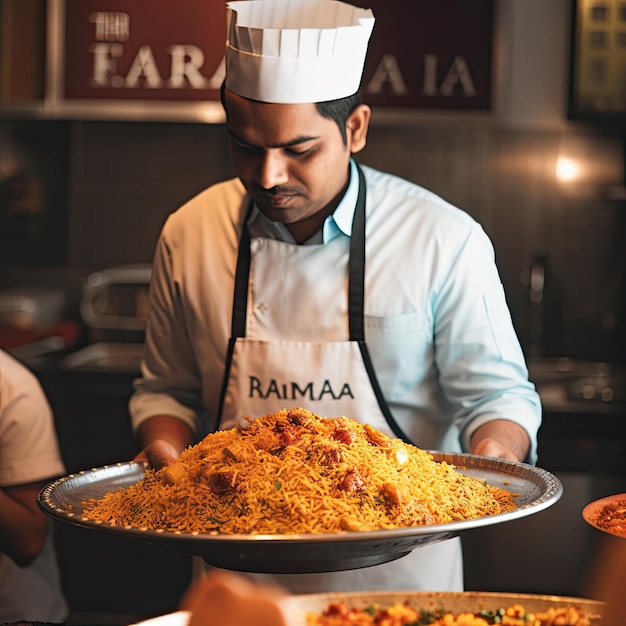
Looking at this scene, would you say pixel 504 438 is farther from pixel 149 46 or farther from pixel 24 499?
pixel 149 46

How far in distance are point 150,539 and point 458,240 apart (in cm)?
109

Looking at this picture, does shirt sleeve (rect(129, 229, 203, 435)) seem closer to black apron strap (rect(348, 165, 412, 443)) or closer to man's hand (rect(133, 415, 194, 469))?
man's hand (rect(133, 415, 194, 469))

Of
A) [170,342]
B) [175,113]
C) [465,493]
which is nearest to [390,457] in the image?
[465,493]

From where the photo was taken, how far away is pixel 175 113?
3.87m

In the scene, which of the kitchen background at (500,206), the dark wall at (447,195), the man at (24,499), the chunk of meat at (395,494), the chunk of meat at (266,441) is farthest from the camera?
the dark wall at (447,195)

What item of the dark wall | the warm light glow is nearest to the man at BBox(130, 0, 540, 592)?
the dark wall

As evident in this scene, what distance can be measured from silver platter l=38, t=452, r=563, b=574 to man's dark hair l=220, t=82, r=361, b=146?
0.79 m

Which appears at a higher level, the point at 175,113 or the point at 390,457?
the point at 175,113

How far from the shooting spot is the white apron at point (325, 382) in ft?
6.79

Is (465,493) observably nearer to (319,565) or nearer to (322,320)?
(319,565)

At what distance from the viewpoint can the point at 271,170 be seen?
6.12 ft

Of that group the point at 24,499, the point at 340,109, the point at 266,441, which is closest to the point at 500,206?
the point at 340,109

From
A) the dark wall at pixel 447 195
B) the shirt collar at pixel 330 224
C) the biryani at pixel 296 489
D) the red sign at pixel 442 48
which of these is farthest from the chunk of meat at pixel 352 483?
the dark wall at pixel 447 195

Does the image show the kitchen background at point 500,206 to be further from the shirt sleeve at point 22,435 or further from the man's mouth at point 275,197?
the man's mouth at point 275,197
